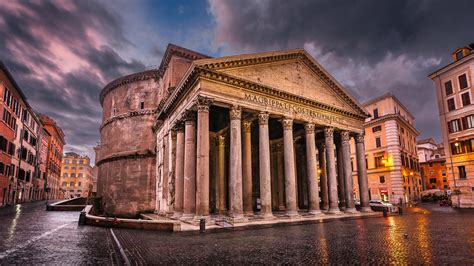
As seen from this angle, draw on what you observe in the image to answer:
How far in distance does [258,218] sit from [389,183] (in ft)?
91.3

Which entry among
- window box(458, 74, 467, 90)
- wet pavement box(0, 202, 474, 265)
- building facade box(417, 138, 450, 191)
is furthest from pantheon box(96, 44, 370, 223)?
building facade box(417, 138, 450, 191)

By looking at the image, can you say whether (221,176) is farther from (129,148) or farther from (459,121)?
(459,121)

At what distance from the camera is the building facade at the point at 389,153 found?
116 ft

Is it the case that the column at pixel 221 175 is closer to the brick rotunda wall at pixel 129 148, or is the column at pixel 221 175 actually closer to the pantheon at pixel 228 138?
the pantheon at pixel 228 138

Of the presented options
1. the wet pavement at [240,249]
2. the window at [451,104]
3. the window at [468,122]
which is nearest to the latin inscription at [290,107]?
the wet pavement at [240,249]

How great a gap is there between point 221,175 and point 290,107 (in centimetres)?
760

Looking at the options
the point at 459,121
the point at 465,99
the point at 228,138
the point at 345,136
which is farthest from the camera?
the point at 459,121

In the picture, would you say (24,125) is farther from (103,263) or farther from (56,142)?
(103,263)

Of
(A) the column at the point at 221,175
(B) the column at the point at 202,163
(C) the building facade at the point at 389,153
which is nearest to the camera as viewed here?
(B) the column at the point at 202,163

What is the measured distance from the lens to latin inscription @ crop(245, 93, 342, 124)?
17125mm

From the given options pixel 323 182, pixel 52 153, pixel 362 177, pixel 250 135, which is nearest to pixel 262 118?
pixel 250 135

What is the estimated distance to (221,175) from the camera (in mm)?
21594

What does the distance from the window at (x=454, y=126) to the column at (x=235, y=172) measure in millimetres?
26301

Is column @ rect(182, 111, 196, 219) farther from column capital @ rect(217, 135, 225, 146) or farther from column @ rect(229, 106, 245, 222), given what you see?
column capital @ rect(217, 135, 225, 146)
